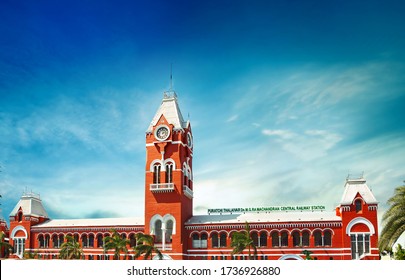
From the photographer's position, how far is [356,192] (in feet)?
189

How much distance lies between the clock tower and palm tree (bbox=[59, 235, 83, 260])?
9.47m

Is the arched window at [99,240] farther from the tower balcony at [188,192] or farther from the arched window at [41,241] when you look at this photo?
the tower balcony at [188,192]

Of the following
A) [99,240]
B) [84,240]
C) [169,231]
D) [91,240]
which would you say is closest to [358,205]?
[169,231]

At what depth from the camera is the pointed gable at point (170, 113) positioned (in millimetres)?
65438

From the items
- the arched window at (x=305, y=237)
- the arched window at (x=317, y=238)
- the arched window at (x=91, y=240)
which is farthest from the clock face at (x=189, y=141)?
the arched window at (x=317, y=238)

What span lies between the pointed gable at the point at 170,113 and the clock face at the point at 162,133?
108 cm

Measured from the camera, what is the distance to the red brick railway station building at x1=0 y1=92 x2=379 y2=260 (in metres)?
57.2

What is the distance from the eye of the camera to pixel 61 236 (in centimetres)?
6762

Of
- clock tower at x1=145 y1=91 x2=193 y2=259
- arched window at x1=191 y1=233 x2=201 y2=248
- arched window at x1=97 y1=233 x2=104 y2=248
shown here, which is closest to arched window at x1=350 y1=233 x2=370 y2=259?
arched window at x1=191 y1=233 x2=201 y2=248

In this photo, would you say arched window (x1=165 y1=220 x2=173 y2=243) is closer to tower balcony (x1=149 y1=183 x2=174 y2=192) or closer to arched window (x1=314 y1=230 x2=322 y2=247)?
tower balcony (x1=149 y1=183 x2=174 y2=192)

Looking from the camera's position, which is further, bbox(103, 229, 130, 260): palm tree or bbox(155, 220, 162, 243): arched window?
bbox(155, 220, 162, 243): arched window
